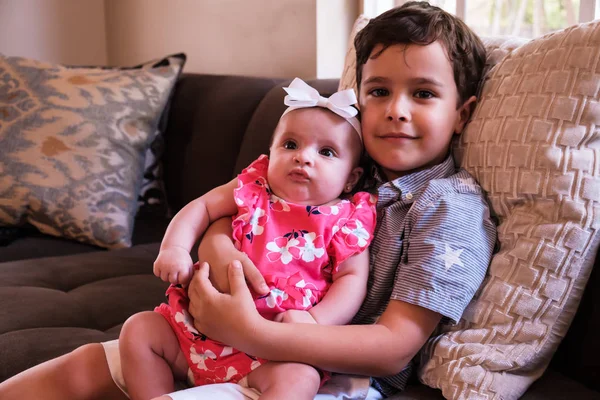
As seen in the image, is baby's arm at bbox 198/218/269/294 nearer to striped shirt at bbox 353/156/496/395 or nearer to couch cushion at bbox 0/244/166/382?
striped shirt at bbox 353/156/496/395

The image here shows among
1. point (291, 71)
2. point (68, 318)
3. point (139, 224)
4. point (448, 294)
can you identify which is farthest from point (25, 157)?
point (448, 294)

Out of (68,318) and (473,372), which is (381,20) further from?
(68,318)

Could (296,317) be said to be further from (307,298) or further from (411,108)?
(411,108)

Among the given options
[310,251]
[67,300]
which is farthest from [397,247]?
[67,300]

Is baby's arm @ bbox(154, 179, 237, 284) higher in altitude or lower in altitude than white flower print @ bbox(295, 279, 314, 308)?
higher

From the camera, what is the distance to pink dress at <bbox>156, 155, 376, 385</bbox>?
1.06 metres

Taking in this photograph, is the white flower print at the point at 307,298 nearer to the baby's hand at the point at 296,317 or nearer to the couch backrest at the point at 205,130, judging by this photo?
the baby's hand at the point at 296,317

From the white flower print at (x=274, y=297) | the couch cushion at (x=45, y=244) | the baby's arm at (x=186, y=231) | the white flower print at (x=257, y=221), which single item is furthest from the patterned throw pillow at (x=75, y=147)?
the white flower print at (x=274, y=297)

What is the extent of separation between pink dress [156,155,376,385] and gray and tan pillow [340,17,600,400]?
22 cm

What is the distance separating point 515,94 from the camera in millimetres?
1131

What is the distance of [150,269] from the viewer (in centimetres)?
181

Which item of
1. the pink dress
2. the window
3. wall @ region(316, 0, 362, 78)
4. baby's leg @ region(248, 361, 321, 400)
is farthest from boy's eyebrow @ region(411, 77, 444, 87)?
wall @ region(316, 0, 362, 78)

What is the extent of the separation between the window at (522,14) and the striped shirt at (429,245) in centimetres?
79

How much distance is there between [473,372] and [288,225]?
0.39m
